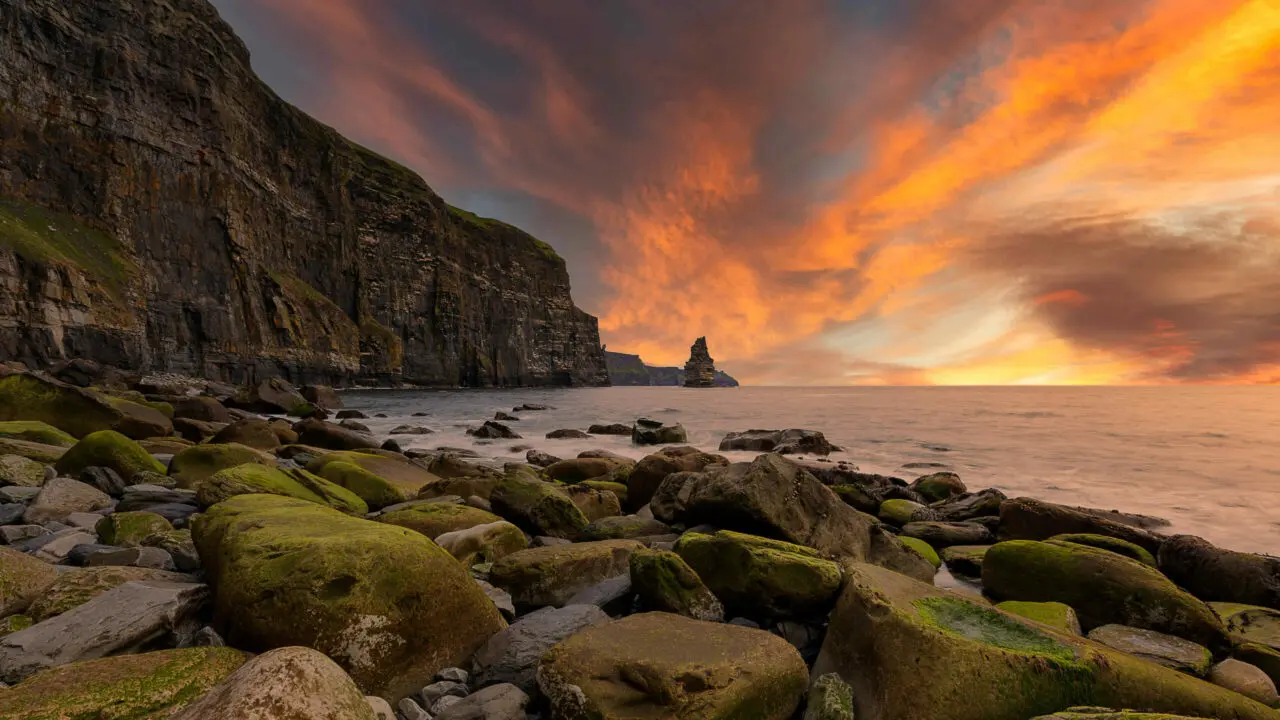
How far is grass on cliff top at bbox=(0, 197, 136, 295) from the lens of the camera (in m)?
31.6

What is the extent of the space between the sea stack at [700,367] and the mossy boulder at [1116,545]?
7237 inches

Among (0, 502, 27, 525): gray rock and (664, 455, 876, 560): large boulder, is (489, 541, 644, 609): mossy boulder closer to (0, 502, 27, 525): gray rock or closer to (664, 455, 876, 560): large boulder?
(664, 455, 876, 560): large boulder

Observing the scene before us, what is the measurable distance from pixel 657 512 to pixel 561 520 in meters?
1.41

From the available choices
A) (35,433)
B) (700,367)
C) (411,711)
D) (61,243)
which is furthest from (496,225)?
(411,711)

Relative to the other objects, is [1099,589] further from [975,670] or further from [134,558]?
[134,558]

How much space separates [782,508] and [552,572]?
2.86 m

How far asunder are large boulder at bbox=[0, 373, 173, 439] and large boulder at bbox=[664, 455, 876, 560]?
A: 40.7 ft

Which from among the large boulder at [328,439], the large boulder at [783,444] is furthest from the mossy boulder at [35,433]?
the large boulder at [783,444]

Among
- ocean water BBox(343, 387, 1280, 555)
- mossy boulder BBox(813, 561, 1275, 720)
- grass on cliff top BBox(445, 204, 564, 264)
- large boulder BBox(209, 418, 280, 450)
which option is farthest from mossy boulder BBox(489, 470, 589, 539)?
grass on cliff top BBox(445, 204, 564, 264)

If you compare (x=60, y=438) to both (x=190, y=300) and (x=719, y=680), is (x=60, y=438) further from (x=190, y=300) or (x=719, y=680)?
(x=190, y=300)

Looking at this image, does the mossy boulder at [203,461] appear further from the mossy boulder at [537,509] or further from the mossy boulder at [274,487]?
the mossy boulder at [537,509]

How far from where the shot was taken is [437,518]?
254 inches

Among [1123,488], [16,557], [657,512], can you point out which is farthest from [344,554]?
[1123,488]

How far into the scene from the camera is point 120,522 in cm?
499
